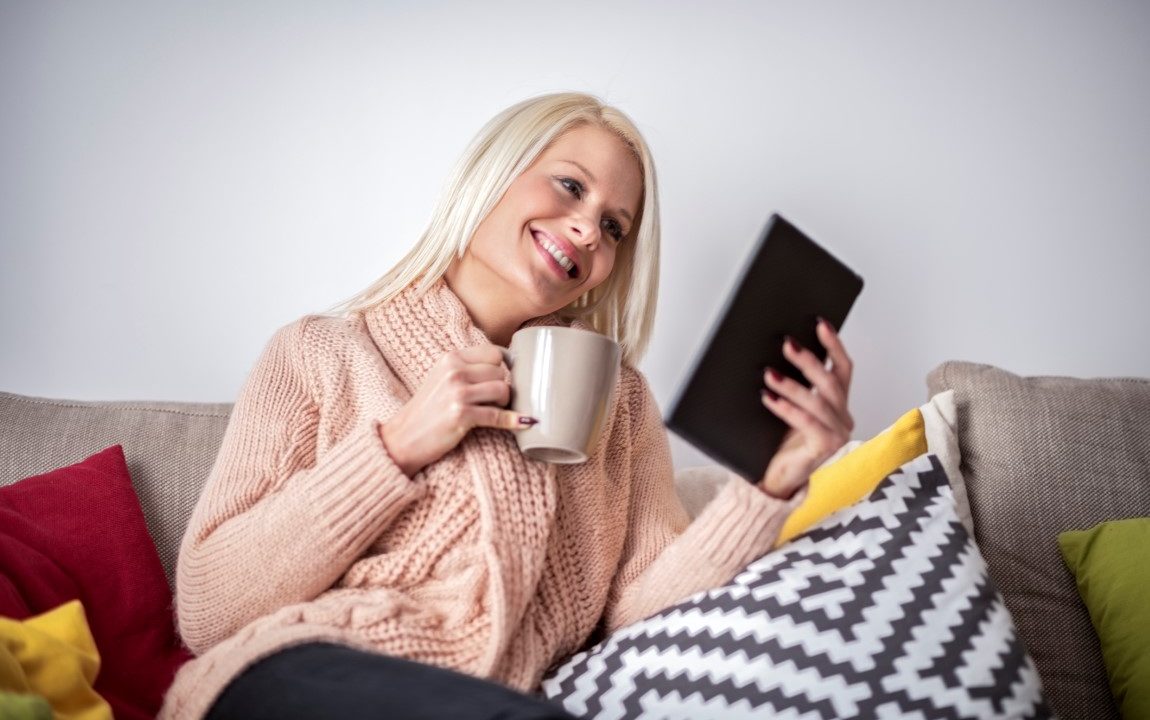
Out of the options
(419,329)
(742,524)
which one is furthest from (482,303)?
(742,524)

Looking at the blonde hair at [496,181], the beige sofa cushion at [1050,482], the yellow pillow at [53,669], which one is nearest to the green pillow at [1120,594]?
the beige sofa cushion at [1050,482]

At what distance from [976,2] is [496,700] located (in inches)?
59.5

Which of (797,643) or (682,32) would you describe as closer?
(797,643)

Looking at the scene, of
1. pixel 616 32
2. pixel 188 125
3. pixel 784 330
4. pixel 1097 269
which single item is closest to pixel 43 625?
pixel 784 330

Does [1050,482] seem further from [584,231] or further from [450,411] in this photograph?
[450,411]

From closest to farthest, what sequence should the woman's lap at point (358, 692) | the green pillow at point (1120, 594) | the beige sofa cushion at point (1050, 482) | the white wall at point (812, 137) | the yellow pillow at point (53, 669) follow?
the woman's lap at point (358, 692) < the yellow pillow at point (53, 669) < the green pillow at point (1120, 594) < the beige sofa cushion at point (1050, 482) < the white wall at point (812, 137)

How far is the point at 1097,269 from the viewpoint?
1.53 metres

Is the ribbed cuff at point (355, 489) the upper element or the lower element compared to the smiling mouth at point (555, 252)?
lower

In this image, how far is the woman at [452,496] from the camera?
854mm

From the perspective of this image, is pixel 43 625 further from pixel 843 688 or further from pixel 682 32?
pixel 682 32

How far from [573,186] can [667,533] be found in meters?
0.50

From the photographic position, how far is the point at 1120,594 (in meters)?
1.12

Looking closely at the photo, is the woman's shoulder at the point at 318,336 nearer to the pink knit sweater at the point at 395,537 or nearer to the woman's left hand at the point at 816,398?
the pink knit sweater at the point at 395,537

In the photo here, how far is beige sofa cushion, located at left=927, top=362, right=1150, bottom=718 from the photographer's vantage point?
118 cm
